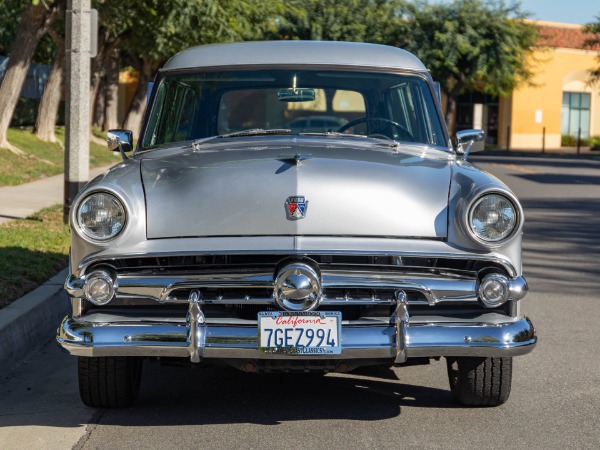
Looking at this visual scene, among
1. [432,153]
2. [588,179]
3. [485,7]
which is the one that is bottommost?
[588,179]

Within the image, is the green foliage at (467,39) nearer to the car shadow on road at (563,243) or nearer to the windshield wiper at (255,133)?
the car shadow on road at (563,243)

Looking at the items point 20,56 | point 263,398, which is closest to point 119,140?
point 263,398

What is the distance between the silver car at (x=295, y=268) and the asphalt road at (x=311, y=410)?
21 cm

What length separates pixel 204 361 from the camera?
473 cm

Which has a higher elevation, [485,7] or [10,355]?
[485,7]

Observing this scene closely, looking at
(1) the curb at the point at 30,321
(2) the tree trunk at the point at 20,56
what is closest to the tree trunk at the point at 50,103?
(2) the tree trunk at the point at 20,56

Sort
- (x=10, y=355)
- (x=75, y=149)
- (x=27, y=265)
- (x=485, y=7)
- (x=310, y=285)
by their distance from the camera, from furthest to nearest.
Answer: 1. (x=485, y=7)
2. (x=75, y=149)
3. (x=27, y=265)
4. (x=10, y=355)
5. (x=310, y=285)

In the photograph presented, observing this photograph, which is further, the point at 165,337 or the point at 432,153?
the point at 432,153

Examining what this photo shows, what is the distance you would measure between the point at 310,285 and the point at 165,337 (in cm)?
63

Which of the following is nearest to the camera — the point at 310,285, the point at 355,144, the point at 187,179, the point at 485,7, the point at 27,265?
the point at 310,285

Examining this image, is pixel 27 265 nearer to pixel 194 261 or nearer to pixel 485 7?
pixel 194 261

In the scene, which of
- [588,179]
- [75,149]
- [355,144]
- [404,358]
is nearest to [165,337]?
[404,358]

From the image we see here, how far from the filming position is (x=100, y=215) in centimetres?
480

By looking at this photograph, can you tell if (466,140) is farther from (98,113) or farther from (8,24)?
(98,113)
